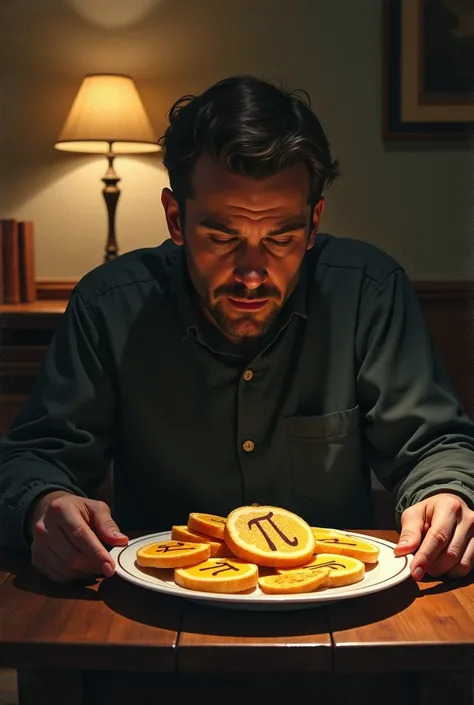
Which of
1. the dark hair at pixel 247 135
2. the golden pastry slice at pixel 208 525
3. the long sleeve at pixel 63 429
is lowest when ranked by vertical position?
the golden pastry slice at pixel 208 525

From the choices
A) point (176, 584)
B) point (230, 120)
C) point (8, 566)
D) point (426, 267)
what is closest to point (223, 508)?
point (8, 566)

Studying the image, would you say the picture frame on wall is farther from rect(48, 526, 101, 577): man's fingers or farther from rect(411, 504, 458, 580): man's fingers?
rect(48, 526, 101, 577): man's fingers

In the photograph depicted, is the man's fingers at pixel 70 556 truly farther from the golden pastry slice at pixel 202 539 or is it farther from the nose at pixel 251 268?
the nose at pixel 251 268

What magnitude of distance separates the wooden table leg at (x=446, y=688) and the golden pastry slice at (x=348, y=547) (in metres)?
0.18

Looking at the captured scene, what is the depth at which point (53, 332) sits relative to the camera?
3.22 m

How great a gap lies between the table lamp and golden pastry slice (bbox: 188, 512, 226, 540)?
230cm

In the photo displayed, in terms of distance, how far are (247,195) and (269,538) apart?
21.6 inches

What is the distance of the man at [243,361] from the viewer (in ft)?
4.70

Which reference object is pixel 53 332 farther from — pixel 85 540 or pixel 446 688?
pixel 446 688

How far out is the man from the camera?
4.70ft

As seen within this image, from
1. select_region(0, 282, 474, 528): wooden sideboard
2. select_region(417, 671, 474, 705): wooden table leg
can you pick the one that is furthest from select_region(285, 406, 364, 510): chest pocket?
select_region(0, 282, 474, 528): wooden sideboard

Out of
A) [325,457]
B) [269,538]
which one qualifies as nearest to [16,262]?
[325,457]

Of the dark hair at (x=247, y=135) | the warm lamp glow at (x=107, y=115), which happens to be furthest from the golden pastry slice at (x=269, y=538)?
the warm lamp glow at (x=107, y=115)

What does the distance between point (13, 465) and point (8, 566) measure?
199 millimetres
